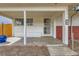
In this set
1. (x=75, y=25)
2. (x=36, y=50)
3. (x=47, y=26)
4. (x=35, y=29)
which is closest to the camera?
(x=36, y=50)

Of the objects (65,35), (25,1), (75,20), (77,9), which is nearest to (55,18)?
(75,20)

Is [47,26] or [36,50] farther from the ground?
[47,26]

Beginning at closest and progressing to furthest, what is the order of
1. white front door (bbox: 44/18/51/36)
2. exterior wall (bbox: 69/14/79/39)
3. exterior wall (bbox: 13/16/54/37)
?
exterior wall (bbox: 69/14/79/39)
exterior wall (bbox: 13/16/54/37)
white front door (bbox: 44/18/51/36)

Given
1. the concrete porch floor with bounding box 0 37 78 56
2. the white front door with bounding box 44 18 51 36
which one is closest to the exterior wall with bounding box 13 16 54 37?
the white front door with bounding box 44 18 51 36

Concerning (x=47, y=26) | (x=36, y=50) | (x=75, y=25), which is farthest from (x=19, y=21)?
(x=36, y=50)

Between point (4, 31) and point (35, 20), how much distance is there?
16.0ft

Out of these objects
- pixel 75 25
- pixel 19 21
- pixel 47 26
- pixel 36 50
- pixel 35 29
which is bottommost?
pixel 36 50

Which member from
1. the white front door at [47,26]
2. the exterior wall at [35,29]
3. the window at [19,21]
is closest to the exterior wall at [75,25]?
the exterior wall at [35,29]

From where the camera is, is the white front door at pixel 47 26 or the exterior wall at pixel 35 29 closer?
the exterior wall at pixel 35 29

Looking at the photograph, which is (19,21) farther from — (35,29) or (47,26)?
(47,26)

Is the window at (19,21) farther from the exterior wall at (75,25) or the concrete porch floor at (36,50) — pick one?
the concrete porch floor at (36,50)

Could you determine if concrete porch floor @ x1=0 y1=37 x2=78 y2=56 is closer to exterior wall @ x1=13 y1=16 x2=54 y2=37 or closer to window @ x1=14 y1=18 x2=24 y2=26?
exterior wall @ x1=13 y1=16 x2=54 y2=37

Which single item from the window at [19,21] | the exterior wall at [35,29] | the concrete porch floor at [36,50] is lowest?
the concrete porch floor at [36,50]

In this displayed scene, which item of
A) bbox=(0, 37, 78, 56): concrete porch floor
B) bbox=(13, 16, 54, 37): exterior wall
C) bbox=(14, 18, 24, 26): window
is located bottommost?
bbox=(0, 37, 78, 56): concrete porch floor
